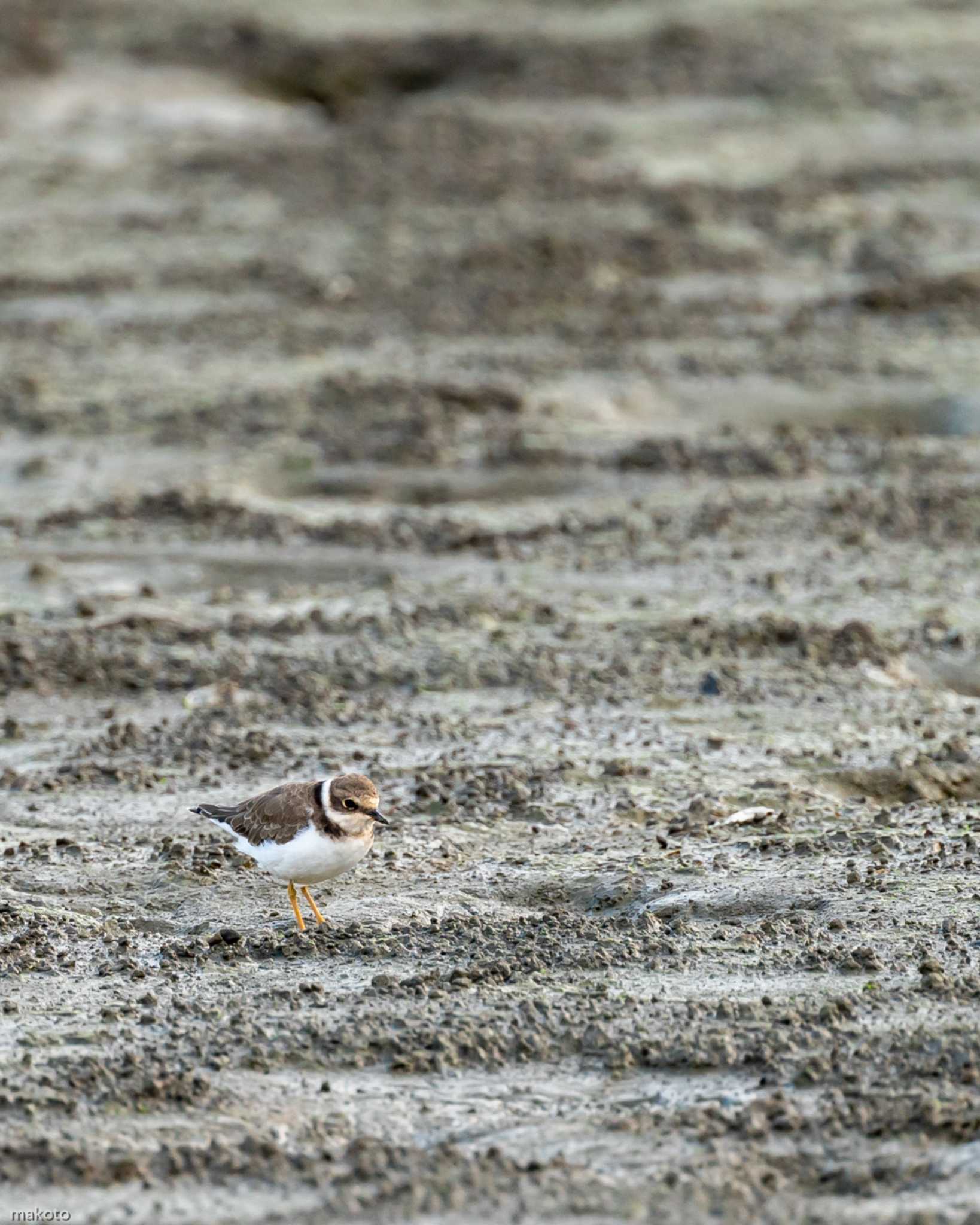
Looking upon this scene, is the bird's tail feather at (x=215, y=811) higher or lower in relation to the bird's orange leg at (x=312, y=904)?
higher

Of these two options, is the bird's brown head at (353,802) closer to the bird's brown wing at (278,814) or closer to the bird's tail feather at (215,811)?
the bird's brown wing at (278,814)

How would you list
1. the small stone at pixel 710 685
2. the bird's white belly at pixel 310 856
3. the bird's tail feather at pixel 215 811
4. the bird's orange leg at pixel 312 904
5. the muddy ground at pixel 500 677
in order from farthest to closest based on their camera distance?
the small stone at pixel 710 685 → the bird's tail feather at pixel 215 811 → the bird's orange leg at pixel 312 904 → the bird's white belly at pixel 310 856 → the muddy ground at pixel 500 677

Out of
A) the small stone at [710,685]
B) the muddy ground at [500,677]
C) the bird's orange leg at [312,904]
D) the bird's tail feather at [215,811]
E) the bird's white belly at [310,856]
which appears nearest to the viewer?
the muddy ground at [500,677]

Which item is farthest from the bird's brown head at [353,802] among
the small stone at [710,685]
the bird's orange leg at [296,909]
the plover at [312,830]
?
the small stone at [710,685]

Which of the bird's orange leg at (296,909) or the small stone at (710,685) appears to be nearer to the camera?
the bird's orange leg at (296,909)

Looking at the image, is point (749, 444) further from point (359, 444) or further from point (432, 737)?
point (432, 737)

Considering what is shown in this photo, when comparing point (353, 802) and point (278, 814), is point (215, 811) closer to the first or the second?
point (278, 814)

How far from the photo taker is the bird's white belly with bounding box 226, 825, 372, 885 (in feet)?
16.9

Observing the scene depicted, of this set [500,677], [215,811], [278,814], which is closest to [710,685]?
[500,677]

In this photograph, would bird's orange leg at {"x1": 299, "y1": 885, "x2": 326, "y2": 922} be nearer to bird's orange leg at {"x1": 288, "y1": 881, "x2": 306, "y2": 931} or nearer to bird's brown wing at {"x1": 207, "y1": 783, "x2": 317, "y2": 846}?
bird's orange leg at {"x1": 288, "y1": 881, "x2": 306, "y2": 931}

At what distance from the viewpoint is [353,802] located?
17.2ft

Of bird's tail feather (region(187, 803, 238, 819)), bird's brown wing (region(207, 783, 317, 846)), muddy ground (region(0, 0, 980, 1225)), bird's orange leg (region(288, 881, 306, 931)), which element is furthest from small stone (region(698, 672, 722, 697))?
bird's orange leg (region(288, 881, 306, 931))

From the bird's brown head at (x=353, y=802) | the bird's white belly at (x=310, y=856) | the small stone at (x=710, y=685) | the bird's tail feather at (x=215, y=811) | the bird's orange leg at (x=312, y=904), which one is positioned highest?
the bird's brown head at (x=353, y=802)

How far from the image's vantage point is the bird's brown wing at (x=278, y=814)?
17.1 ft
